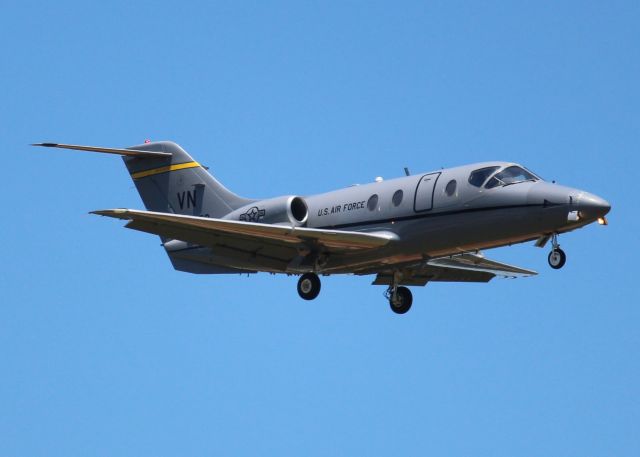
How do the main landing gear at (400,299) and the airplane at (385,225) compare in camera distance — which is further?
the main landing gear at (400,299)

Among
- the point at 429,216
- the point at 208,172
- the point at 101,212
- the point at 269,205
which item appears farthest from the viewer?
the point at 208,172

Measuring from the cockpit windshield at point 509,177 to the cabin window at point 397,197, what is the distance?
2.05 meters

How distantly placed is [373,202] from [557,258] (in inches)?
184

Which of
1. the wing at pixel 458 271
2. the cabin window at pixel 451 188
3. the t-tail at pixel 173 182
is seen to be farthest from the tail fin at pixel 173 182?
the cabin window at pixel 451 188

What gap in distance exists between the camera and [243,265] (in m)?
29.0

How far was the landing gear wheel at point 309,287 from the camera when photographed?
27.7 metres

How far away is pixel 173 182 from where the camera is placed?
3162cm

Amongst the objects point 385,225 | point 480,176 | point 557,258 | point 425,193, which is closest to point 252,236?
point 385,225

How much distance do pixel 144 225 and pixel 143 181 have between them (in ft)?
16.6

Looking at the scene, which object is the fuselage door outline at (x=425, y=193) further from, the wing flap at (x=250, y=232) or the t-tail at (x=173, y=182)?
the t-tail at (x=173, y=182)

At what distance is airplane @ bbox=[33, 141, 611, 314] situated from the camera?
83.1 feet

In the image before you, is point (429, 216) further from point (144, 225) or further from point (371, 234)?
point (144, 225)

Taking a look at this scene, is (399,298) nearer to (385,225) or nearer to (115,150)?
(385,225)

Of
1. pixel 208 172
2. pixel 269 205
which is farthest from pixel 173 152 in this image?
pixel 269 205
